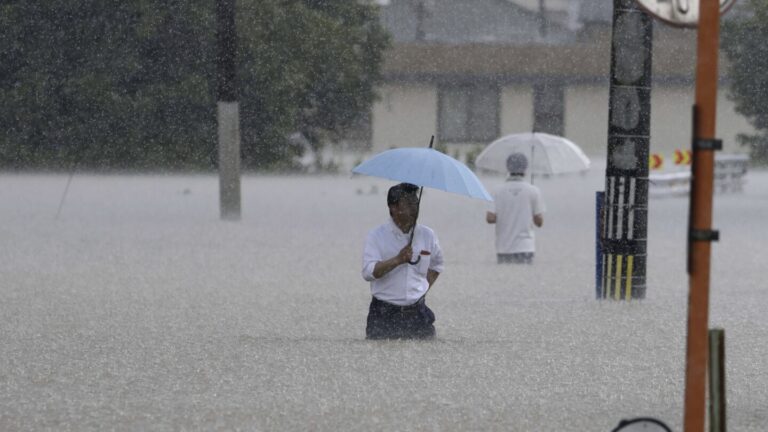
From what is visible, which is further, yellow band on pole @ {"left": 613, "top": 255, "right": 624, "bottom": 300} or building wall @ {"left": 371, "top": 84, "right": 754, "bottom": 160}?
building wall @ {"left": 371, "top": 84, "right": 754, "bottom": 160}

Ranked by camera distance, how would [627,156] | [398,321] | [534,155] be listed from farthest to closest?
[534,155] < [627,156] < [398,321]

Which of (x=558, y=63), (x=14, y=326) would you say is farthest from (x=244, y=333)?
(x=558, y=63)

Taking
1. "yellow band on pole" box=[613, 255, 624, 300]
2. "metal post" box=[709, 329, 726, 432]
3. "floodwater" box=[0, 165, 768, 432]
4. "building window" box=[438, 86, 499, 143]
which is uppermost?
"building window" box=[438, 86, 499, 143]

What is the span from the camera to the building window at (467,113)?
51000 millimetres

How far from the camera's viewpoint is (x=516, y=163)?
16047 mm

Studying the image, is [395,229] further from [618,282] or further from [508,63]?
[508,63]

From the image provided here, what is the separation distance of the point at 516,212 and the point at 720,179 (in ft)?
64.5

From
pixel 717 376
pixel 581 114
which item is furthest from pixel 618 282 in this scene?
pixel 581 114

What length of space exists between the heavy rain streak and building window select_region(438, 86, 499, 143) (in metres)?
6.37

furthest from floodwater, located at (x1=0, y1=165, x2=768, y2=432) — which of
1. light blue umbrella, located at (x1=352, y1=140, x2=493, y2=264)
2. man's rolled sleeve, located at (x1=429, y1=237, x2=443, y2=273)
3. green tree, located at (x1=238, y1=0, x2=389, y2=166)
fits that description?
green tree, located at (x1=238, y1=0, x2=389, y2=166)

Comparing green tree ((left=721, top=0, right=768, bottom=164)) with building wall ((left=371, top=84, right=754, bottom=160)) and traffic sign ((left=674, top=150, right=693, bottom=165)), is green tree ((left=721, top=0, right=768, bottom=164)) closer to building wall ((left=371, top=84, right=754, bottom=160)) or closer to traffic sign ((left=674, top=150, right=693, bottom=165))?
traffic sign ((left=674, top=150, right=693, bottom=165))

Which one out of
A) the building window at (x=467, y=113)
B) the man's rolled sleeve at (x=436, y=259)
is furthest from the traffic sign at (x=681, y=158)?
the man's rolled sleeve at (x=436, y=259)

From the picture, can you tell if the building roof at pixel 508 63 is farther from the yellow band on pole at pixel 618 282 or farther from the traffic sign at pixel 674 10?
the traffic sign at pixel 674 10

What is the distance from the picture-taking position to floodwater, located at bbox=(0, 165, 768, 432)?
7.43 metres
